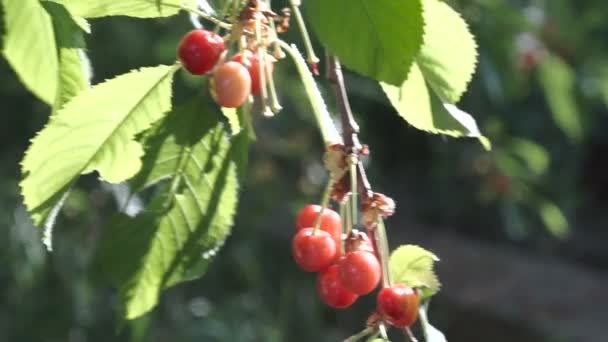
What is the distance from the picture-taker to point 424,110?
656mm

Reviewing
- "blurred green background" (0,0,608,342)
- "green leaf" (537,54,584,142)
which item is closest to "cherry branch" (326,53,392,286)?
"blurred green background" (0,0,608,342)

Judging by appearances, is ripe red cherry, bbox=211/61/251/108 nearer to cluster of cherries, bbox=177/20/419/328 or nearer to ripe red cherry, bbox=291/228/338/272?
cluster of cherries, bbox=177/20/419/328

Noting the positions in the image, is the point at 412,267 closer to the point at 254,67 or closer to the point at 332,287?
the point at 332,287

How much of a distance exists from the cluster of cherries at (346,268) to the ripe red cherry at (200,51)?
0.12 m

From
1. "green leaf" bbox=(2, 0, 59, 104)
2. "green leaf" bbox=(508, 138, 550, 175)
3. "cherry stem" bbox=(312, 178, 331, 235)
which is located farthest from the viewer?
"green leaf" bbox=(508, 138, 550, 175)

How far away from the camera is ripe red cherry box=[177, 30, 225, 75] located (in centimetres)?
59

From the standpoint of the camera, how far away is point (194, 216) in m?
0.70

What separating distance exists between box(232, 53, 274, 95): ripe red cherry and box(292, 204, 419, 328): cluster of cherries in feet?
0.30

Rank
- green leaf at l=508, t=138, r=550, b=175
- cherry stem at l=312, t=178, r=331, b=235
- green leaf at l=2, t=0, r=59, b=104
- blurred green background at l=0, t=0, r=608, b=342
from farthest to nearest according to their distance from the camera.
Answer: green leaf at l=508, t=138, r=550, b=175, blurred green background at l=0, t=0, r=608, b=342, cherry stem at l=312, t=178, r=331, b=235, green leaf at l=2, t=0, r=59, b=104

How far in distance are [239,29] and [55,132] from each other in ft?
0.36

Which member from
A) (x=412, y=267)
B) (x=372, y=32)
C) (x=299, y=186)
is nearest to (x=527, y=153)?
(x=299, y=186)

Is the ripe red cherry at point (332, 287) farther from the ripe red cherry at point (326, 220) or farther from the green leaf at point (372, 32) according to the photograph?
the green leaf at point (372, 32)

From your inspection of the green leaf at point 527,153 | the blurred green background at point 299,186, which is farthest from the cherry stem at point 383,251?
the green leaf at point 527,153

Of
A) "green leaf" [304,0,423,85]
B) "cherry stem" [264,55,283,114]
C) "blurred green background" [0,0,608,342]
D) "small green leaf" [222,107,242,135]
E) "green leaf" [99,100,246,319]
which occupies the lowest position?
"blurred green background" [0,0,608,342]
